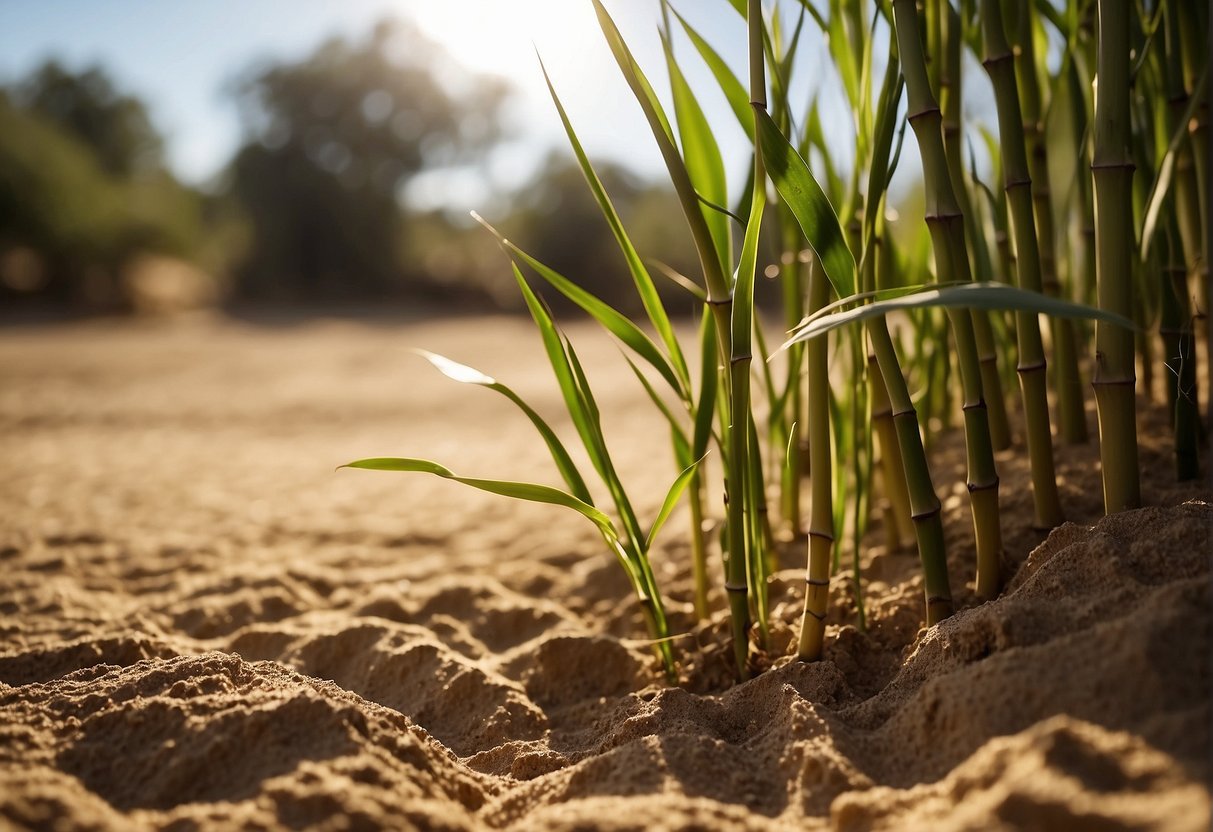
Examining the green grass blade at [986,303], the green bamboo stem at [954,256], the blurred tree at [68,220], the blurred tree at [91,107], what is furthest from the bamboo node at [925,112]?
the blurred tree at [91,107]

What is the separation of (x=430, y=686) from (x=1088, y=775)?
0.65m

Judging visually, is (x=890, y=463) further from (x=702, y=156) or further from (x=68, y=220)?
(x=68, y=220)

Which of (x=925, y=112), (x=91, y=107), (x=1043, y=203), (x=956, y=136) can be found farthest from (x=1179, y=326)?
(x=91, y=107)

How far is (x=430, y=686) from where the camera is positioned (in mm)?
932

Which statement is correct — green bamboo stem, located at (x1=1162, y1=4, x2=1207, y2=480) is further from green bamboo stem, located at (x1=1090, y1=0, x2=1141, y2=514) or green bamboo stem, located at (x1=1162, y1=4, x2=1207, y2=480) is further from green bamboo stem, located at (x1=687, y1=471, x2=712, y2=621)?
green bamboo stem, located at (x1=687, y1=471, x2=712, y2=621)

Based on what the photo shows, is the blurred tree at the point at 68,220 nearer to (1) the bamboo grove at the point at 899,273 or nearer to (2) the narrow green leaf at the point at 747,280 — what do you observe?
(1) the bamboo grove at the point at 899,273

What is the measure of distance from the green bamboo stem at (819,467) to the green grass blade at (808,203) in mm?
90

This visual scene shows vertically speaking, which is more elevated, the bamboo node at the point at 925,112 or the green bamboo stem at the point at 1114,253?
the bamboo node at the point at 925,112

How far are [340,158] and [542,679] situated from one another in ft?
39.2

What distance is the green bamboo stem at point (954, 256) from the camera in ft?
2.31

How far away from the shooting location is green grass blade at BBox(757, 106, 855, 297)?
2.26 feet

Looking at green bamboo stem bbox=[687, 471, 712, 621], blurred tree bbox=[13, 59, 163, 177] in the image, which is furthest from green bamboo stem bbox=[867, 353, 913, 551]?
blurred tree bbox=[13, 59, 163, 177]

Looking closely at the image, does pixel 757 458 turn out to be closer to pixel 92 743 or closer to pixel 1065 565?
pixel 1065 565

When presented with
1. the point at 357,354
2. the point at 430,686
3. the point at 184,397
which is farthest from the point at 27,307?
the point at 430,686
